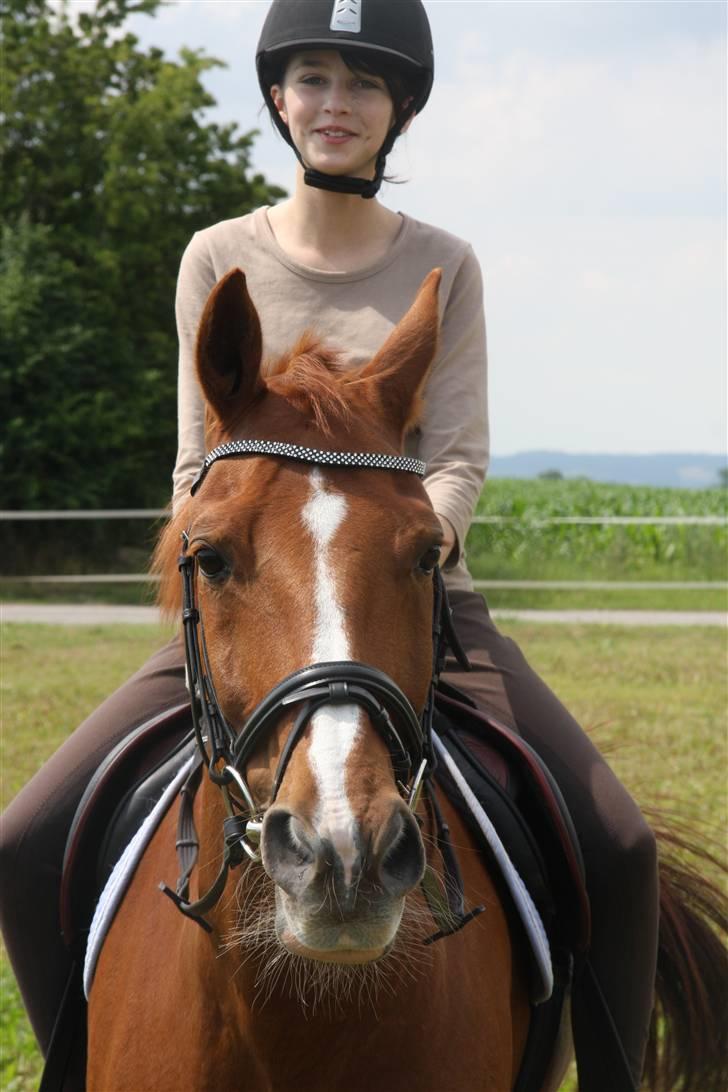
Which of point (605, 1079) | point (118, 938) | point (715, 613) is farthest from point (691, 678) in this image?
point (118, 938)

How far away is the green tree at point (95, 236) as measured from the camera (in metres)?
22.0

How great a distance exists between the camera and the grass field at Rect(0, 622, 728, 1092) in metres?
7.43

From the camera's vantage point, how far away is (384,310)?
3143mm

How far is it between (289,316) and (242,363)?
2.62ft

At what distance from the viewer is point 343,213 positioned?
326 cm

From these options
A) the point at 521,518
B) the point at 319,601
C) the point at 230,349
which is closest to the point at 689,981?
the point at 319,601

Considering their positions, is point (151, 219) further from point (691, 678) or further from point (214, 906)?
point (214, 906)

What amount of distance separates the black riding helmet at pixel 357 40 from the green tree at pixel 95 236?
19.2 m

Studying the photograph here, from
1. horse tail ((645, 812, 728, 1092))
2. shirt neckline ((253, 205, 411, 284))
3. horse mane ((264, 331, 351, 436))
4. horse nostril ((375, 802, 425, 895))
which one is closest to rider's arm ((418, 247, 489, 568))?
shirt neckline ((253, 205, 411, 284))

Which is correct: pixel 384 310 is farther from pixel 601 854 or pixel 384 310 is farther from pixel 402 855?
pixel 402 855

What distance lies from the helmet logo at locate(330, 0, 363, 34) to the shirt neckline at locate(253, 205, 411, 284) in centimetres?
50

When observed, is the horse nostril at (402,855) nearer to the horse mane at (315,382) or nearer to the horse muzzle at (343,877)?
the horse muzzle at (343,877)

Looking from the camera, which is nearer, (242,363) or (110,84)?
(242,363)

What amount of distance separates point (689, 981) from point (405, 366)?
8.01 feet
